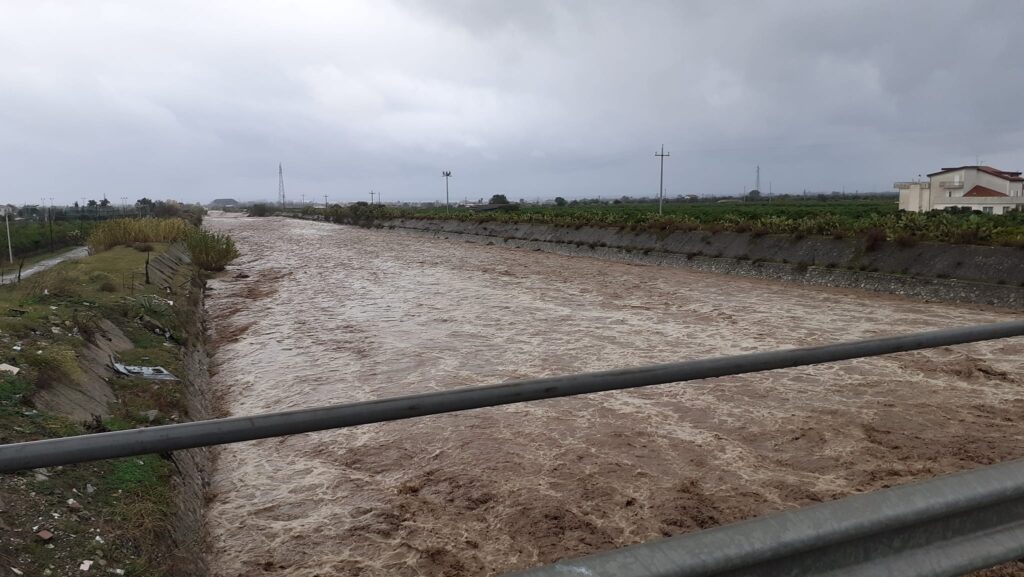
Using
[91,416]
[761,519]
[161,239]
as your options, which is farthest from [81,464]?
[161,239]

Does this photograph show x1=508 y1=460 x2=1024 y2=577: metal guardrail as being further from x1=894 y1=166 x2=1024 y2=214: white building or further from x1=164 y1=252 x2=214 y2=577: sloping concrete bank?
x1=894 y1=166 x2=1024 y2=214: white building

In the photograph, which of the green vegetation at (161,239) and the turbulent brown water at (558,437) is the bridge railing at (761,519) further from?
the green vegetation at (161,239)

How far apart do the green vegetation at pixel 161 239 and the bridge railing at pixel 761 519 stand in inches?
770

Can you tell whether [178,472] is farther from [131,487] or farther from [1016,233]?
[1016,233]

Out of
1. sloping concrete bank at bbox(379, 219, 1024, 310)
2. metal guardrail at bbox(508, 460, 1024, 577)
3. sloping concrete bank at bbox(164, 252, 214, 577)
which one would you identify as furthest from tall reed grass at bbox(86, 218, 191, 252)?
metal guardrail at bbox(508, 460, 1024, 577)

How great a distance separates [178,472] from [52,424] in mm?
988

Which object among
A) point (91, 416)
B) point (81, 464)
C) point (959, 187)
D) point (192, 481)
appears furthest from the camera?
point (959, 187)

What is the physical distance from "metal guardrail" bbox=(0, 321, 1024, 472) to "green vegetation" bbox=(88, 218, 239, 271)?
19.5 metres

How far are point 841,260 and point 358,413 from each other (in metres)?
20.1

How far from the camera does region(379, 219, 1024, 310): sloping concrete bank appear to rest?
589 inches

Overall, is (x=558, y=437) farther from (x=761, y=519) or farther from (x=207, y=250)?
(x=207, y=250)

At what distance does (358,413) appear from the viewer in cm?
139

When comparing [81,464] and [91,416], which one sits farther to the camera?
[91,416]

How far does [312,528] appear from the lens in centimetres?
505
